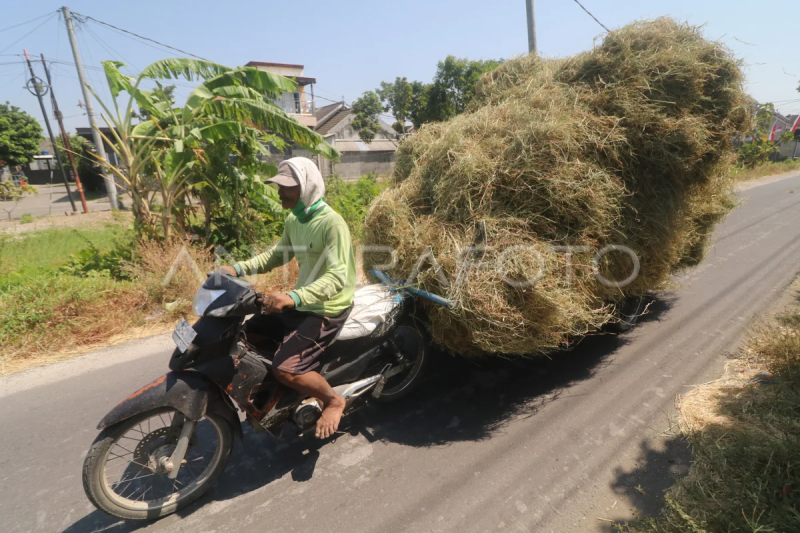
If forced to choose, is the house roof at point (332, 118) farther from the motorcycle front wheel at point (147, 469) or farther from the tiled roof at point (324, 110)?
the motorcycle front wheel at point (147, 469)

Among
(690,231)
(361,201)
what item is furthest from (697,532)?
(361,201)

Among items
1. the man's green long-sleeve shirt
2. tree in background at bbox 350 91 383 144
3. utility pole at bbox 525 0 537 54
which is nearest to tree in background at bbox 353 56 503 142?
tree in background at bbox 350 91 383 144

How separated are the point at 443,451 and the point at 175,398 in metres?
1.68

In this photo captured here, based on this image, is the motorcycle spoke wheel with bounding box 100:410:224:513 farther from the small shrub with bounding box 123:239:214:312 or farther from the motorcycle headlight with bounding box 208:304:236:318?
the small shrub with bounding box 123:239:214:312

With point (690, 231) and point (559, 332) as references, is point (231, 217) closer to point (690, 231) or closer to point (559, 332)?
point (559, 332)

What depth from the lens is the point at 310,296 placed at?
2391 mm

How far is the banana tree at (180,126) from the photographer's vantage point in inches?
225

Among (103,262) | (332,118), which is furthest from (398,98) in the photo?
(103,262)

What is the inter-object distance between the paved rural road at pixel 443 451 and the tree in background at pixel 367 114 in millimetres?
25772

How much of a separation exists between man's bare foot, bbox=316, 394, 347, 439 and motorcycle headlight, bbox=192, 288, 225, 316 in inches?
38.8

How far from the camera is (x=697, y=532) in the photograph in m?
1.82

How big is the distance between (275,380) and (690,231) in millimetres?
4103

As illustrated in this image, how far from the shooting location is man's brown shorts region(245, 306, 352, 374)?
97.6 inches

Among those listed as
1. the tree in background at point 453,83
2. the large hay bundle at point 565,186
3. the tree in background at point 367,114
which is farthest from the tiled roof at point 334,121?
the large hay bundle at point 565,186
